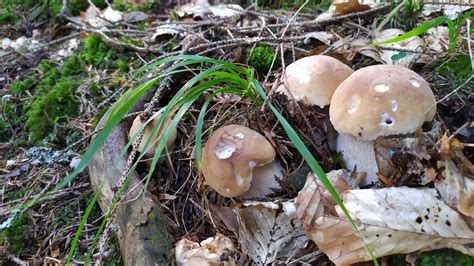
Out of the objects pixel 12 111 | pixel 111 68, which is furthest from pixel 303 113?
pixel 12 111

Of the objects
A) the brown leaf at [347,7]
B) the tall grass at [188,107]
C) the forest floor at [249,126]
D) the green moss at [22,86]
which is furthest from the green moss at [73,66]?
the brown leaf at [347,7]

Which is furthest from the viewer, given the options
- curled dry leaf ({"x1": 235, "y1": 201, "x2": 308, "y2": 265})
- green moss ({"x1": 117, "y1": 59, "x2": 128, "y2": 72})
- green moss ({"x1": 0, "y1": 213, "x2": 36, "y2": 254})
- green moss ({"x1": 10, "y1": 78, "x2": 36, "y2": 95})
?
green moss ({"x1": 10, "y1": 78, "x2": 36, "y2": 95})

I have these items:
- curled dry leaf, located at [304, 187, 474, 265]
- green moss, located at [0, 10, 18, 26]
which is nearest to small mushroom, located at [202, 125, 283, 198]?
curled dry leaf, located at [304, 187, 474, 265]

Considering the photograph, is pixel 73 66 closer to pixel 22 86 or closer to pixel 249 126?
pixel 22 86

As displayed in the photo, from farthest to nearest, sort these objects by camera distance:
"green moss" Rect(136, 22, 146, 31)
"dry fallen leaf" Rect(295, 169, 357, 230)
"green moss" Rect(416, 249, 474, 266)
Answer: "green moss" Rect(136, 22, 146, 31), "dry fallen leaf" Rect(295, 169, 357, 230), "green moss" Rect(416, 249, 474, 266)

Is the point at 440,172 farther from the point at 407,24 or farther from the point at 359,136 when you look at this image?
the point at 407,24

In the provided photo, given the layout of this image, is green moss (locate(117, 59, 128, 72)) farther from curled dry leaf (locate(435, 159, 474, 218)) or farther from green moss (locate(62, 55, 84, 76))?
curled dry leaf (locate(435, 159, 474, 218))

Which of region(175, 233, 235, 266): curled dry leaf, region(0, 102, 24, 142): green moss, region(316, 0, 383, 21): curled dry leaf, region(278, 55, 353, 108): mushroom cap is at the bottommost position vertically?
region(175, 233, 235, 266): curled dry leaf

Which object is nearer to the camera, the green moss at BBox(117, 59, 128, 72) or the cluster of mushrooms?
the cluster of mushrooms
